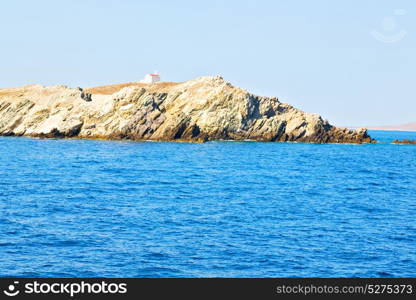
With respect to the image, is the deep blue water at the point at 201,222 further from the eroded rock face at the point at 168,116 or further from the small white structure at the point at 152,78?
the small white structure at the point at 152,78

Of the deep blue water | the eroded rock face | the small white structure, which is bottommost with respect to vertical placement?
the deep blue water

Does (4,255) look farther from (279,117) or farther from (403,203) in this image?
(279,117)

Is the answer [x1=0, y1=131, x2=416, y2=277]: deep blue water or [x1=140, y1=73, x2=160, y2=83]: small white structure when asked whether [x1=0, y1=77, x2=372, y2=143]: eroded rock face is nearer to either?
[x1=140, y1=73, x2=160, y2=83]: small white structure

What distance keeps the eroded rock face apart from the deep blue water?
51.3 metres

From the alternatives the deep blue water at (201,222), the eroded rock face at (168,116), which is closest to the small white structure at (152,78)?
the eroded rock face at (168,116)

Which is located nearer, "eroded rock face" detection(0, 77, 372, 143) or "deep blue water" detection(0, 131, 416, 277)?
"deep blue water" detection(0, 131, 416, 277)

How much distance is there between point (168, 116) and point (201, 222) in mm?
93257

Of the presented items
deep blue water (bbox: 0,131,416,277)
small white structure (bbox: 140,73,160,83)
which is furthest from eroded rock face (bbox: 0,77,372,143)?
deep blue water (bbox: 0,131,416,277)

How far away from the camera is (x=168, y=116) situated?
126938mm

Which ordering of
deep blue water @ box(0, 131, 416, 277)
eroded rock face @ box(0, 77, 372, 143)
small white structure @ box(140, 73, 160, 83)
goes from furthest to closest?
small white structure @ box(140, 73, 160, 83) → eroded rock face @ box(0, 77, 372, 143) → deep blue water @ box(0, 131, 416, 277)

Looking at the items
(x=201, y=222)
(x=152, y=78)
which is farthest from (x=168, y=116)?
(x=201, y=222)

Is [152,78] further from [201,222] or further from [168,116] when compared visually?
[201,222]

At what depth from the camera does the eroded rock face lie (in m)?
121

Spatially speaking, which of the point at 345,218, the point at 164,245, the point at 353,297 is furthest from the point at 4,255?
the point at 345,218
